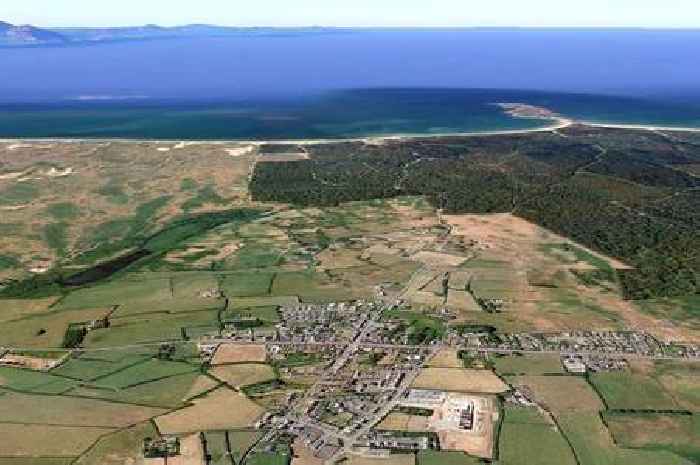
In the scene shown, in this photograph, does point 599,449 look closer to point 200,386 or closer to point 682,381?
point 682,381

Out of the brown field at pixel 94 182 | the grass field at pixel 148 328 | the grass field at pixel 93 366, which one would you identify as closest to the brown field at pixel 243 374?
the grass field at pixel 93 366

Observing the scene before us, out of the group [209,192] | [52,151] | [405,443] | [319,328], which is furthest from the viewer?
[52,151]

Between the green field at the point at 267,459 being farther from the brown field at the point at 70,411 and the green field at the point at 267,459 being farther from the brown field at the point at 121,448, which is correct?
the brown field at the point at 70,411

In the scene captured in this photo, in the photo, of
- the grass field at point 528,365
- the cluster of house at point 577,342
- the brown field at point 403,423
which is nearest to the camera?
the brown field at point 403,423

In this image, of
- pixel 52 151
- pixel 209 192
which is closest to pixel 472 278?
pixel 209 192

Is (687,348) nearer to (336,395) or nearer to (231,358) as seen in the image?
(336,395)

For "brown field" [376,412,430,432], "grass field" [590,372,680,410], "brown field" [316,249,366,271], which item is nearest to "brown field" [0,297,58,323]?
"brown field" [316,249,366,271]

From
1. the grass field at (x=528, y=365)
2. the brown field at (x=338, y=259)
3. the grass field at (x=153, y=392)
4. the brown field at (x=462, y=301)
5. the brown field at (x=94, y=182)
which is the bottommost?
the grass field at (x=153, y=392)
